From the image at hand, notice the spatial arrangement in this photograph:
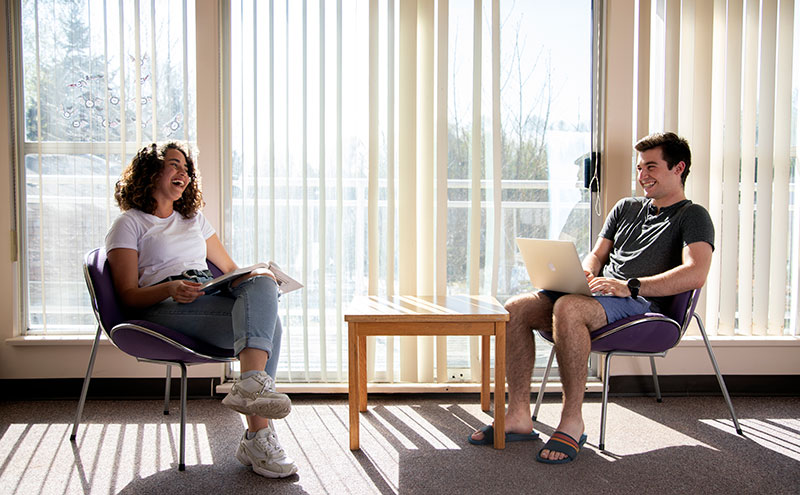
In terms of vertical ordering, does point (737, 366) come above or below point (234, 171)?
below

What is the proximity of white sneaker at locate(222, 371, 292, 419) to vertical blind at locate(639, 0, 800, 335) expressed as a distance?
229 centimetres

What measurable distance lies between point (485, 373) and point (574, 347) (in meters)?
0.56

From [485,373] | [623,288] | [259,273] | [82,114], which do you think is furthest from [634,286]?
[82,114]

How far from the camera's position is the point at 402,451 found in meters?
2.37

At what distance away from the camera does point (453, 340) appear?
316 cm

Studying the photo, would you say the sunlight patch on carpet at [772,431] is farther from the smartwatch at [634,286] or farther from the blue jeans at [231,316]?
the blue jeans at [231,316]

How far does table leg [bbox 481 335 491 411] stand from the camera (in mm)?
2742

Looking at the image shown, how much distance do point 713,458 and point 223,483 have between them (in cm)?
176

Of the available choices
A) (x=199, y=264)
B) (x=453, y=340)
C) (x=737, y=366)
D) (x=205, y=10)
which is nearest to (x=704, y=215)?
(x=737, y=366)

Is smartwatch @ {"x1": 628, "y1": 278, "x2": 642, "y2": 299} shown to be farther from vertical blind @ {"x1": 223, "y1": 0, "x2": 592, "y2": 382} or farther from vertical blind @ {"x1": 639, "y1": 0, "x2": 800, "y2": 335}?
vertical blind @ {"x1": 639, "y1": 0, "x2": 800, "y2": 335}

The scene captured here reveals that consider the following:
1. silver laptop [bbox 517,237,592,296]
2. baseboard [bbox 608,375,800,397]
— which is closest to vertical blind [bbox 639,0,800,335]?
baseboard [bbox 608,375,800,397]

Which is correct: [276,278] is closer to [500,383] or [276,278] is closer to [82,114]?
[500,383]

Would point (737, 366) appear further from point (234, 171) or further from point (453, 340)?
point (234, 171)

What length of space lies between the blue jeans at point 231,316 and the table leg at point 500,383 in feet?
2.74
